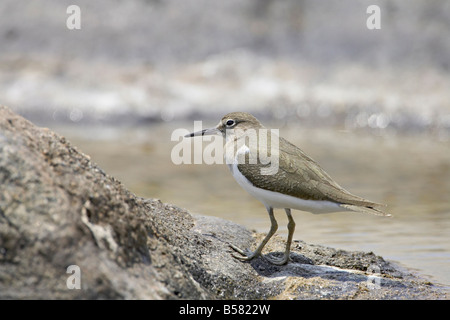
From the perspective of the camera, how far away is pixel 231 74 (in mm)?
17188

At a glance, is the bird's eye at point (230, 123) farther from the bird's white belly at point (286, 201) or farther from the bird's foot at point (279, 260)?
the bird's foot at point (279, 260)

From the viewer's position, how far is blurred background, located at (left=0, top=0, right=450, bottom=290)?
1581 cm

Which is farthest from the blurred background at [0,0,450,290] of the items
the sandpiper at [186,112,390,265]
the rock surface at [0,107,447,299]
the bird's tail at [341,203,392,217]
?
the rock surface at [0,107,447,299]

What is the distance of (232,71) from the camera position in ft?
56.6

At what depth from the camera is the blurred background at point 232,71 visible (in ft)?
51.9

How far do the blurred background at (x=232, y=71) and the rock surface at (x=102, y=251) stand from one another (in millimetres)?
7979

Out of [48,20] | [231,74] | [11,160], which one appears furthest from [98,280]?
[48,20]

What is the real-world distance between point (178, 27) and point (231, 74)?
194 cm

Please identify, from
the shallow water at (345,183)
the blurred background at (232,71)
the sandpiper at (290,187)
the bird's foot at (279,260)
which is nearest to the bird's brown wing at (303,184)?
the sandpiper at (290,187)

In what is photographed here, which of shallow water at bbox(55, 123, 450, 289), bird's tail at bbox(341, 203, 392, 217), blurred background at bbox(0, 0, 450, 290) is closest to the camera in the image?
bird's tail at bbox(341, 203, 392, 217)

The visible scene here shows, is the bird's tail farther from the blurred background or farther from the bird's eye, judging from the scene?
the blurred background

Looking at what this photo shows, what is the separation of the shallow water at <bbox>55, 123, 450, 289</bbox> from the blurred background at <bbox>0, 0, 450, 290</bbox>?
0.14 m
